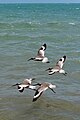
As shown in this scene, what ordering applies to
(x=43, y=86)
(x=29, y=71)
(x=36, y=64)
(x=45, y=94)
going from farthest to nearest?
A: 1. (x=36, y=64)
2. (x=29, y=71)
3. (x=45, y=94)
4. (x=43, y=86)

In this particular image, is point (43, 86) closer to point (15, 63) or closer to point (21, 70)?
point (21, 70)

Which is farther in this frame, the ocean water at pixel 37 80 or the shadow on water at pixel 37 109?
the ocean water at pixel 37 80

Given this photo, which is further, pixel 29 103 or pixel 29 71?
pixel 29 71


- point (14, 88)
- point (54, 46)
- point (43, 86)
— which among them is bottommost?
point (54, 46)

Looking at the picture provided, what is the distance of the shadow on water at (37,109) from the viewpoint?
1289 cm

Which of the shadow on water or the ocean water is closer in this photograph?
the shadow on water

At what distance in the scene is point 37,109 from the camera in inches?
542

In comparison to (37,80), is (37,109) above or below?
above

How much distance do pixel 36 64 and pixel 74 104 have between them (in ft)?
25.9

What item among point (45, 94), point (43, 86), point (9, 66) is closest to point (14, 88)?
point (45, 94)

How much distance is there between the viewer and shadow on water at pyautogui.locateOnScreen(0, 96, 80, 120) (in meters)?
12.9

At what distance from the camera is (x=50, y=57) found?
24438mm

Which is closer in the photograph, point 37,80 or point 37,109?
point 37,109

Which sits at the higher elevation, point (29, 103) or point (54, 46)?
point (29, 103)
